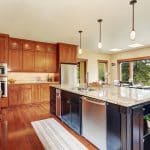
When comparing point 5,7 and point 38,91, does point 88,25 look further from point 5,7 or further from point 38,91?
point 38,91

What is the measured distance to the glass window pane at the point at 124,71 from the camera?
8297mm

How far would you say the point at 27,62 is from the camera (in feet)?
18.8

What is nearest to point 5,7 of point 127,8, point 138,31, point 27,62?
point 127,8

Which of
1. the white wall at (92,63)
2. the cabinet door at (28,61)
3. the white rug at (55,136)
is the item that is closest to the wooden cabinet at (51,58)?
the cabinet door at (28,61)

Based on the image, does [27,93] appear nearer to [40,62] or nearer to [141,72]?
[40,62]

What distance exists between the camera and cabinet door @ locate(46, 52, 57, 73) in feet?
20.4

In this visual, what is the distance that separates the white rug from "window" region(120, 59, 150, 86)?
18.8 ft

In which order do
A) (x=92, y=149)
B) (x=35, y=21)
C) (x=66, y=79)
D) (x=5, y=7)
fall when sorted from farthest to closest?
(x=66, y=79) → (x=35, y=21) → (x=5, y=7) → (x=92, y=149)

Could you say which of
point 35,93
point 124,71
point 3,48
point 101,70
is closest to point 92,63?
point 101,70

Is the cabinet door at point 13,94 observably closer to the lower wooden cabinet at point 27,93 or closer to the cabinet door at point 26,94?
the lower wooden cabinet at point 27,93

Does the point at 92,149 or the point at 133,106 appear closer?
the point at 133,106

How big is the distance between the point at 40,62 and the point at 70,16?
3.13m

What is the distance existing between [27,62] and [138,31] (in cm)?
429

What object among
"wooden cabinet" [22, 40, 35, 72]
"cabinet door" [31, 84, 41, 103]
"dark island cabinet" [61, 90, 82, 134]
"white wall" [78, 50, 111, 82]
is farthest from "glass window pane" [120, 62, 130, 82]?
"dark island cabinet" [61, 90, 82, 134]
